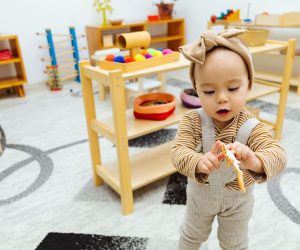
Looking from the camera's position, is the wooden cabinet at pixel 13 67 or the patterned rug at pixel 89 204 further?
the wooden cabinet at pixel 13 67

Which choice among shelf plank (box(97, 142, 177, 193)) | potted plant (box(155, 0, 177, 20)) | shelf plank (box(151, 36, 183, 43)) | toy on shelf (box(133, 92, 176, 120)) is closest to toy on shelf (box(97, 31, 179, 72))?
toy on shelf (box(133, 92, 176, 120))

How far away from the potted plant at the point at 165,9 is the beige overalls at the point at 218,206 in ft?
11.3

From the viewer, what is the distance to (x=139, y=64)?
4.24 ft

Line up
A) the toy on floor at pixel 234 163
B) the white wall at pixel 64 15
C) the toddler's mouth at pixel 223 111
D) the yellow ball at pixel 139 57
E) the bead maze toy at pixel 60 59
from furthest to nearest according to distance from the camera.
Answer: the bead maze toy at pixel 60 59 < the white wall at pixel 64 15 < the yellow ball at pixel 139 57 < the toddler's mouth at pixel 223 111 < the toy on floor at pixel 234 163

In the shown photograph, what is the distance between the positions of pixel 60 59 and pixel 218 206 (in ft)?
10.5

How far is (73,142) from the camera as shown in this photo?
82.4 inches

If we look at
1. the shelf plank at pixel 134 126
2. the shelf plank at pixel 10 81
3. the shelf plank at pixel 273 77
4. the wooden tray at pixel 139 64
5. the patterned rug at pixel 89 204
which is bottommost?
the patterned rug at pixel 89 204

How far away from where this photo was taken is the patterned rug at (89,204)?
1246 millimetres

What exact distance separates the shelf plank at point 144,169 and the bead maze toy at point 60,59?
203cm

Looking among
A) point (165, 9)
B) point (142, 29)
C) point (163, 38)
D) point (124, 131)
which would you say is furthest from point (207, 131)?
point (165, 9)

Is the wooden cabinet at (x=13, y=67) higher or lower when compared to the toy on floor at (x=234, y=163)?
lower

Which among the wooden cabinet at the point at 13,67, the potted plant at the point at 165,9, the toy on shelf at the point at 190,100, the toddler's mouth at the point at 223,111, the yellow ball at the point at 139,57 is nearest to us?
the toddler's mouth at the point at 223,111

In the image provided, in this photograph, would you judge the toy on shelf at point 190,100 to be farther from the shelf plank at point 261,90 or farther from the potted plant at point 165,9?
the potted plant at point 165,9

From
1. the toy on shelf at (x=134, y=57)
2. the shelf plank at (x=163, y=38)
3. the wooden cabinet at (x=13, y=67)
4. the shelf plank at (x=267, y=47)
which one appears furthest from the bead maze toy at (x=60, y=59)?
the shelf plank at (x=267, y=47)
